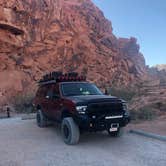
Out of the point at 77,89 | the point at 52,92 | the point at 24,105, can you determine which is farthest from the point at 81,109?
the point at 24,105

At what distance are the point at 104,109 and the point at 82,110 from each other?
0.67 m

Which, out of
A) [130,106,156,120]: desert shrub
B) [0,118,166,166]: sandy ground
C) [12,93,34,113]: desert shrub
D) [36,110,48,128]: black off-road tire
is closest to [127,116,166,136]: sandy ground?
[130,106,156,120]: desert shrub

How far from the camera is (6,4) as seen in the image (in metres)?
26.5

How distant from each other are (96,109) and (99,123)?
0.41 m

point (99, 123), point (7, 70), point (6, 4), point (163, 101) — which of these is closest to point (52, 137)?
point (99, 123)

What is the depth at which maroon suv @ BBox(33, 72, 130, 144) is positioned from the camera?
7.44 m

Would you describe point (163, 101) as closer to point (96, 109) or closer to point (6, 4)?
point (96, 109)

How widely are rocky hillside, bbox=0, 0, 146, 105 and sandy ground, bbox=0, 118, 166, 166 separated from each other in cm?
1552

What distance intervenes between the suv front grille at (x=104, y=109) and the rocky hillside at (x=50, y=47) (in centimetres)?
1718

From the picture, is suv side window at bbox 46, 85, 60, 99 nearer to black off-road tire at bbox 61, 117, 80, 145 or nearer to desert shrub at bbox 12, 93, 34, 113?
black off-road tire at bbox 61, 117, 80, 145

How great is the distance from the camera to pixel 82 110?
7457 mm

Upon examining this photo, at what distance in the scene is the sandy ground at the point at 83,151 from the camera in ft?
19.8

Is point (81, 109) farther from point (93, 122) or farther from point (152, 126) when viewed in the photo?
point (152, 126)

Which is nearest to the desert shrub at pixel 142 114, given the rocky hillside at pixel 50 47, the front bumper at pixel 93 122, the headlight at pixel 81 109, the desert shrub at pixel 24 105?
the front bumper at pixel 93 122
